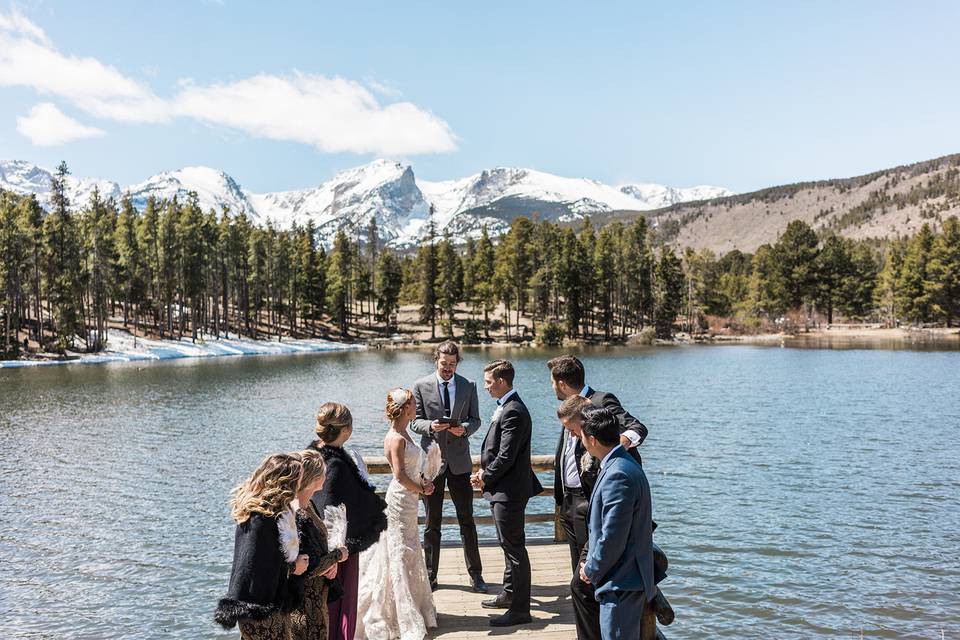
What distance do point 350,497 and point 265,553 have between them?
4.96ft

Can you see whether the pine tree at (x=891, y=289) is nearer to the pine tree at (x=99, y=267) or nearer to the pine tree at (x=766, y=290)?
the pine tree at (x=766, y=290)

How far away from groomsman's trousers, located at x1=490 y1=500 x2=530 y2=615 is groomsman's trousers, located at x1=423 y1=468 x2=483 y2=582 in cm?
71

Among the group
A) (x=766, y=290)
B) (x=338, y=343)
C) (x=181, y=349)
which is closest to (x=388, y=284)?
(x=338, y=343)

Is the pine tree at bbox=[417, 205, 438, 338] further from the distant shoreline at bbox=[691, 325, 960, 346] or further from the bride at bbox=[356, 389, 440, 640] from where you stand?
the bride at bbox=[356, 389, 440, 640]

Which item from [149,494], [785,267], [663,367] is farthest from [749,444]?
[785,267]

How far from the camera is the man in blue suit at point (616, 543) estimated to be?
4.58 meters

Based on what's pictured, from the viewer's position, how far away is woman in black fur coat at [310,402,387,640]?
5.32m

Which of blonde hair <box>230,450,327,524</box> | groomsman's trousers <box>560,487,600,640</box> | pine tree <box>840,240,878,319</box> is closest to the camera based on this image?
blonde hair <box>230,450,327,524</box>

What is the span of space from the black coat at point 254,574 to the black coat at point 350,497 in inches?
52.9

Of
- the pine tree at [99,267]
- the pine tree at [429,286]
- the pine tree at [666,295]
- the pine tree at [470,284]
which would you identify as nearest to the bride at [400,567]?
the pine tree at [99,267]

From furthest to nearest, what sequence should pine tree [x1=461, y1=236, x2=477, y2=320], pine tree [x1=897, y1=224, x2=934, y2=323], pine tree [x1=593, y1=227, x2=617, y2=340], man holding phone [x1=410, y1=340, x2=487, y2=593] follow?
pine tree [x1=461, y1=236, x2=477, y2=320] → pine tree [x1=593, y1=227, x2=617, y2=340] → pine tree [x1=897, y1=224, x2=934, y2=323] → man holding phone [x1=410, y1=340, x2=487, y2=593]

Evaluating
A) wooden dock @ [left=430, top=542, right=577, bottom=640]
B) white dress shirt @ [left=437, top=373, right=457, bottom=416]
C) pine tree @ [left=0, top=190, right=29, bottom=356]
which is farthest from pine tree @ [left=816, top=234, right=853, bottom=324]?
white dress shirt @ [left=437, top=373, right=457, bottom=416]

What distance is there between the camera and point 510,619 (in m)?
6.61

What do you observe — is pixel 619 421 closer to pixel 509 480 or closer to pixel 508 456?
pixel 508 456
